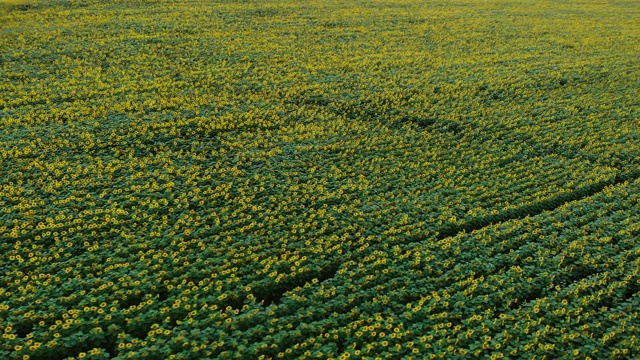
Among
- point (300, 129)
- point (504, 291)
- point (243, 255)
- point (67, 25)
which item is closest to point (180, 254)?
point (243, 255)

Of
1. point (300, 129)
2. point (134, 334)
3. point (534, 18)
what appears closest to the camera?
point (134, 334)

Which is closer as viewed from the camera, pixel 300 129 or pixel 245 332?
pixel 245 332

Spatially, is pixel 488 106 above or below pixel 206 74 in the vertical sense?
below

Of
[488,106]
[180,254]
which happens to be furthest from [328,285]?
[488,106]

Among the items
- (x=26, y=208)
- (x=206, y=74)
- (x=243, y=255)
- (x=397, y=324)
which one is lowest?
(x=397, y=324)

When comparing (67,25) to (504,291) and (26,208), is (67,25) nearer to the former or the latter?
(26,208)

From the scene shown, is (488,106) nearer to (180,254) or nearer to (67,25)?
(180,254)

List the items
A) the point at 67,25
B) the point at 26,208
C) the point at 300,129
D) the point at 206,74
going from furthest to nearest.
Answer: the point at 67,25, the point at 206,74, the point at 300,129, the point at 26,208
